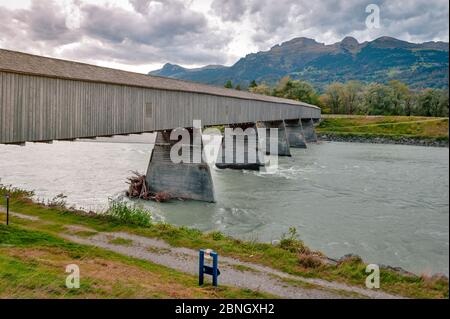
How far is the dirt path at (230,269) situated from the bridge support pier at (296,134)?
4595cm

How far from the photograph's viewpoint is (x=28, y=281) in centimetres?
788

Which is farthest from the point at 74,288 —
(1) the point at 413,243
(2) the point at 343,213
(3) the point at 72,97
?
(2) the point at 343,213

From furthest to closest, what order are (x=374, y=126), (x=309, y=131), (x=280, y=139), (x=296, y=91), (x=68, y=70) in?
1. (x=296, y=91)
2. (x=374, y=126)
3. (x=309, y=131)
4. (x=280, y=139)
5. (x=68, y=70)

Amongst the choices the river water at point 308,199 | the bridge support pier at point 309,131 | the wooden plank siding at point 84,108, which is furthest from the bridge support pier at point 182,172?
the bridge support pier at point 309,131

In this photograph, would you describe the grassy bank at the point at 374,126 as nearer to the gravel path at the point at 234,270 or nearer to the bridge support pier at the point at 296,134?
the bridge support pier at the point at 296,134

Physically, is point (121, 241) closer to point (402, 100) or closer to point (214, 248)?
point (214, 248)

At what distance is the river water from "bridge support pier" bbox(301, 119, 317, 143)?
25.3m

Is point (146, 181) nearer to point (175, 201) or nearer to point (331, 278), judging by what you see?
point (175, 201)

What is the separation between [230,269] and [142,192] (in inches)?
556

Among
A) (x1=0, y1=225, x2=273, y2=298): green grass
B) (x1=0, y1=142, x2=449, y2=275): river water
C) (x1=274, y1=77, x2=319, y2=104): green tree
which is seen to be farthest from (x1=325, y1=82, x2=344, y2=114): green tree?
(x1=0, y1=225, x2=273, y2=298): green grass

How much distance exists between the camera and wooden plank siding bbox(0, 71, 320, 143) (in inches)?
510

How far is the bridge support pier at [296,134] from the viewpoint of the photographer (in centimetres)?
5678

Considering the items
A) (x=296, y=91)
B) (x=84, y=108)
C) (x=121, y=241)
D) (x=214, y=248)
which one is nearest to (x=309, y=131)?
(x=296, y=91)

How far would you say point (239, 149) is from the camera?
37.4m
